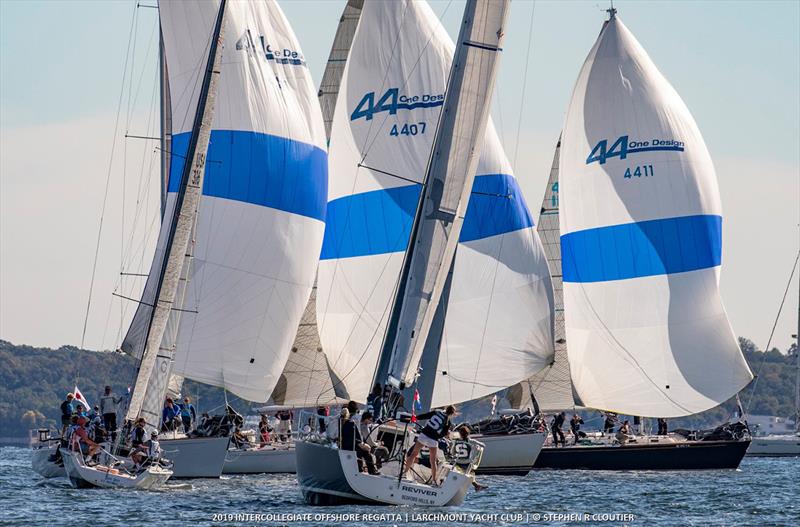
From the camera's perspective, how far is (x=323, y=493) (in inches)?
1164

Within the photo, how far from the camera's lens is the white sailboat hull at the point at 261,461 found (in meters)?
41.9

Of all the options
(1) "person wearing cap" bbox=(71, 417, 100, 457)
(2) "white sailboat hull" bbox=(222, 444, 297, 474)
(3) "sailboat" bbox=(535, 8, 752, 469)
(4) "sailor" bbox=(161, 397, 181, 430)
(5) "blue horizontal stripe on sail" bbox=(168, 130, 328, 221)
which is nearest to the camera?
(1) "person wearing cap" bbox=(71, 417, 100, 457)

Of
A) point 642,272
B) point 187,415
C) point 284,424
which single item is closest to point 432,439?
point 187,415

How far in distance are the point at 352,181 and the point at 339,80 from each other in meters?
5.41

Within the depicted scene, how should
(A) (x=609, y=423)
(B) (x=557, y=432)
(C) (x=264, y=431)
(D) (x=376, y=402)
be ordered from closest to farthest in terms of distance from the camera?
(D) (x=376, y=402) < (C) (x=264, y=431) < (B) (x=557, y=432) < (A) (x=609, y=423)

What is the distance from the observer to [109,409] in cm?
3616

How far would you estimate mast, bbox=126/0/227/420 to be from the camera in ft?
119

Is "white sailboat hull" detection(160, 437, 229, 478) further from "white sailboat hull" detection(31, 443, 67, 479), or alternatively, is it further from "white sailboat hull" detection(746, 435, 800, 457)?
"white sailboat hull" detection(746, 435, 800, 457)

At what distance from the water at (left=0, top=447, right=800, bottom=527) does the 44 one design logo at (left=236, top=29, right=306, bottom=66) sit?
422 inches

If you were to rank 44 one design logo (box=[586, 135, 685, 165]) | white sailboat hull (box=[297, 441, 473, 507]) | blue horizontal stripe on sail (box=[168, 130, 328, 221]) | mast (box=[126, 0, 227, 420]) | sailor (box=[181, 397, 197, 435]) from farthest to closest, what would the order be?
44 one design logo (box=[586, 135, 685, 165]) < blue horizontal stripe on sail (box=[168, 130, 328, 221]) < sailor (box=[181, 397, 197, 435]) < mast (box=[126, 0, 227, 420]) < white sailboat hull (box=[297, 441, 473, 507])

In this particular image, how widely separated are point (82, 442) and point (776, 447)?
1612 inches

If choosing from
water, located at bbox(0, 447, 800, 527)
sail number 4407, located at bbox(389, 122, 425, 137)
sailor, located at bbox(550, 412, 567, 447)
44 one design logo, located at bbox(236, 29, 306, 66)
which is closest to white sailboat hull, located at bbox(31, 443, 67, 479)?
water, located at bbox(0, 447, 800, 527)

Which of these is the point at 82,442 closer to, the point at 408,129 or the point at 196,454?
the point at 196,454

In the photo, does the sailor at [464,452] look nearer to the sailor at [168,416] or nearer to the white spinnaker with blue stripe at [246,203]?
the sailor at [168,416]
